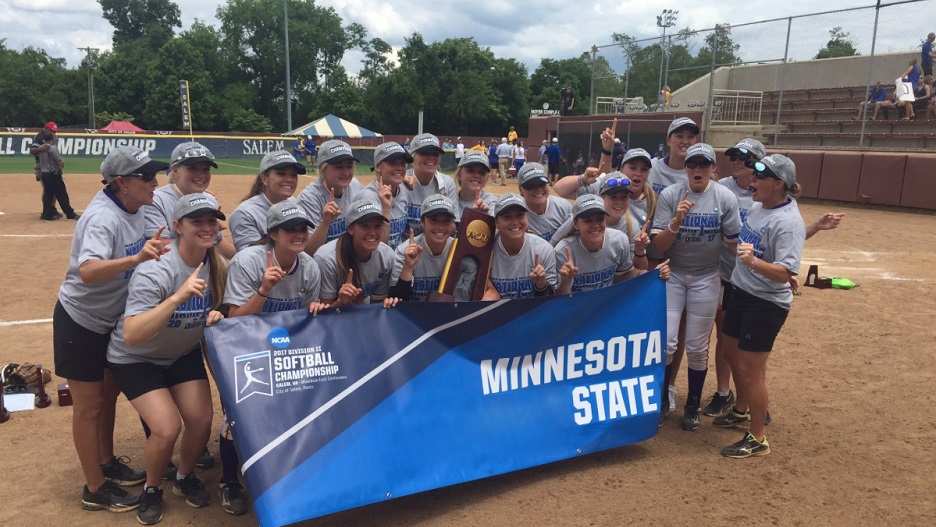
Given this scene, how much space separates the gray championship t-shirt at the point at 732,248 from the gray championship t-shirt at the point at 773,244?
0.32 metres

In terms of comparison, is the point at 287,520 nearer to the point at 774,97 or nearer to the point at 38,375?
the point at 38,375

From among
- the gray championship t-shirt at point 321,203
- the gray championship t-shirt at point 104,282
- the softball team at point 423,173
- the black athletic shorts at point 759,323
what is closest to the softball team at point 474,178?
the softball team at point 423,173

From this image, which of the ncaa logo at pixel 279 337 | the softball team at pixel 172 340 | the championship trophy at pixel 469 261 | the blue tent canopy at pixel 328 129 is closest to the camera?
the softball team at pixel 172 340

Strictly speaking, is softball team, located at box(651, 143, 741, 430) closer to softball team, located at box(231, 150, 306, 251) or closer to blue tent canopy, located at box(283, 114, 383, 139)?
softball team, located at box(231, 150, 306, 251)

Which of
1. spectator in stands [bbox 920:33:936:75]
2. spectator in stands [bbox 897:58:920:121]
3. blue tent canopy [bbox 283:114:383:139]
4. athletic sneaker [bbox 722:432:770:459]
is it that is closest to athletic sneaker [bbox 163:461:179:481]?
athletic sneaker [bbox 722:432:770:459]

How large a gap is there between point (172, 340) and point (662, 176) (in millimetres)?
3976

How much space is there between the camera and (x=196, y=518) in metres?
3.93

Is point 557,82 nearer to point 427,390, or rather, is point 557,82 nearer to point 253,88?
point 253,88

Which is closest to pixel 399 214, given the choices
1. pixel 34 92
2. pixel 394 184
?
pixel 394 184

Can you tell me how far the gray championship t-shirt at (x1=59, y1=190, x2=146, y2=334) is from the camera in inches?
151

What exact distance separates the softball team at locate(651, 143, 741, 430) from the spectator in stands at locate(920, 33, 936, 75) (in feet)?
62.2

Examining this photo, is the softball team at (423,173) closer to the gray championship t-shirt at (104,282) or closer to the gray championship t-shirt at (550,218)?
the gray championship t-shirt at (550,218)

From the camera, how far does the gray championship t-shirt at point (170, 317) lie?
3660 millimetres

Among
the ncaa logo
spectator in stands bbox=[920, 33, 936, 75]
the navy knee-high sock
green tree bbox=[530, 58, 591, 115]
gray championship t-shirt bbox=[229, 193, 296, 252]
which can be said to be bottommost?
the navy knee-high sock
